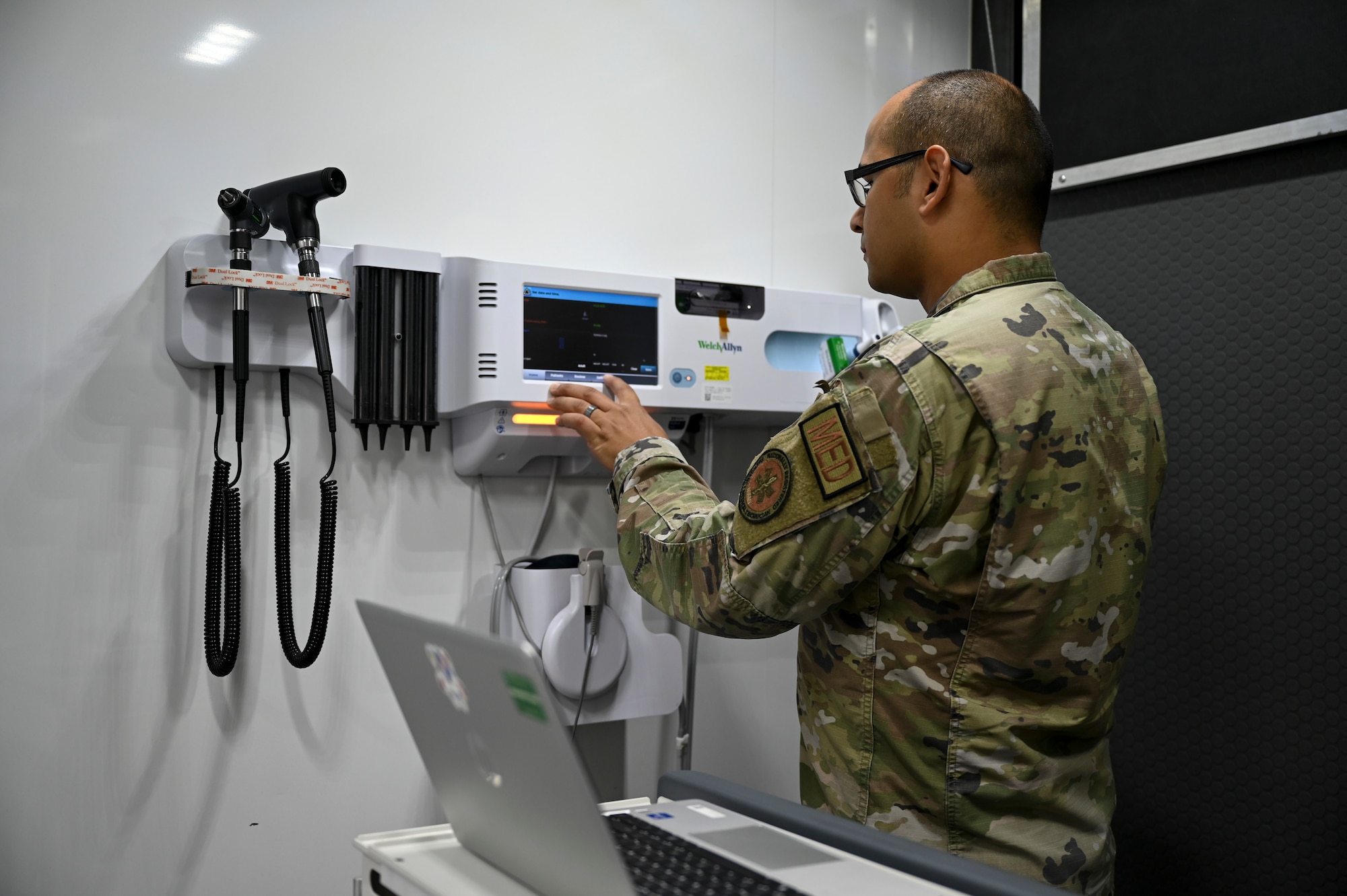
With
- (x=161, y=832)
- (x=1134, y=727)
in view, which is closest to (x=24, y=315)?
(x=161, y=832)

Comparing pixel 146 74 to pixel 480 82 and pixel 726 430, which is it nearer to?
pixel 480 82

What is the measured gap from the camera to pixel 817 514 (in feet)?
3.50

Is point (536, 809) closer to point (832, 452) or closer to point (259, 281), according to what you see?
point (832, 452)

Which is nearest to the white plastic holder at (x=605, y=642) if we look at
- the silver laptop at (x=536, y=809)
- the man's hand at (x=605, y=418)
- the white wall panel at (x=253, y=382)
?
the white wall panel at (x=253, y=382)

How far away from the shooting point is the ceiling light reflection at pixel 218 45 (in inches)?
58.9

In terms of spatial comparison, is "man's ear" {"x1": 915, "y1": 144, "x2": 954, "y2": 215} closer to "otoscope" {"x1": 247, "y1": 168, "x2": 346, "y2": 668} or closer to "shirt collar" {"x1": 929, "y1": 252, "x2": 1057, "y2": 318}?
"shirt collar" {"x1": 929, "y1": 252, "x2": 1057, "y2": 318}

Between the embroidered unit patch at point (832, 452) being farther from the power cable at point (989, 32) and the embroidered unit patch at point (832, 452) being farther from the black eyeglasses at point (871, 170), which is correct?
the power cable at point (989, 32)

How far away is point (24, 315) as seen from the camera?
1.38 m

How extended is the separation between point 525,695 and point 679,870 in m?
0.26

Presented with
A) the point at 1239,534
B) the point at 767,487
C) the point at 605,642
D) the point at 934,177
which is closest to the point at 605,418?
the point at 605,642

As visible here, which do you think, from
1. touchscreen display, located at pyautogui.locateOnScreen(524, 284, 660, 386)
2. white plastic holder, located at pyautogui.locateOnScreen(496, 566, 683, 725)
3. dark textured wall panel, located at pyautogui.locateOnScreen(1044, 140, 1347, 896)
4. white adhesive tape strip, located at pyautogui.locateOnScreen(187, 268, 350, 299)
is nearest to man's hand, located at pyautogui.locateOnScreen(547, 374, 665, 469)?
touchscreen display, located at pyautogui.locateOnScreen(524, 284, 660, 386)

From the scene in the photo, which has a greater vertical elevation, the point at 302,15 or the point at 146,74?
the point at 302,15

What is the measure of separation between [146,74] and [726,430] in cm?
114

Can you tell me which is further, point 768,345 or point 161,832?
point 768,345
